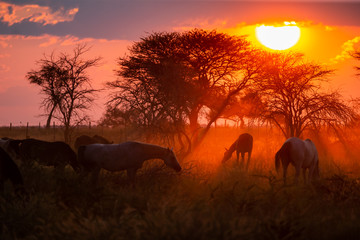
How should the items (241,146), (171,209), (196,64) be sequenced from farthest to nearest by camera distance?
(196,64) → (241,146) → (171,209)

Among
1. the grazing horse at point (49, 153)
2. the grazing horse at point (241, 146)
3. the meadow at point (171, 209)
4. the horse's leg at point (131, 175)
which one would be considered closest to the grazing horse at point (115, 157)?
the horse's leg at point (131, 175)

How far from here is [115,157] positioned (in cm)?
1091

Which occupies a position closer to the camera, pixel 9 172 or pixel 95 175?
pixel 9 172

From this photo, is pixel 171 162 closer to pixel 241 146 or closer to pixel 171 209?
pixel 171 209

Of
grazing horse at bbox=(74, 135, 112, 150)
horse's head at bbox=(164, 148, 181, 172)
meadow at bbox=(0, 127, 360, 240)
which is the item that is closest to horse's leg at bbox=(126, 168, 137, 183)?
meadow at bbox=(0, 127, 360, 240)

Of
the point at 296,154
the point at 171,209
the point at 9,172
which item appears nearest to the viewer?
the point at 171,209

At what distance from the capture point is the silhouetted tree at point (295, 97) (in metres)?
21.0

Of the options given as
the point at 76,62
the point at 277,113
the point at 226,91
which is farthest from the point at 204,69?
the point at 76,62

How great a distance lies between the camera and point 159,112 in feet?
65.0

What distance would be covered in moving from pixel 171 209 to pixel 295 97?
16.3 m

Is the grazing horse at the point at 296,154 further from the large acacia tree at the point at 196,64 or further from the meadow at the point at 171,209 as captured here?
the large acacia tree at the point at 196,64

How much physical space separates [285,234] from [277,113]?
1581 cm

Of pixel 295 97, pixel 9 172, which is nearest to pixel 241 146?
pixel 295 97

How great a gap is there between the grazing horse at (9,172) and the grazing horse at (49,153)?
4283 millimetres
